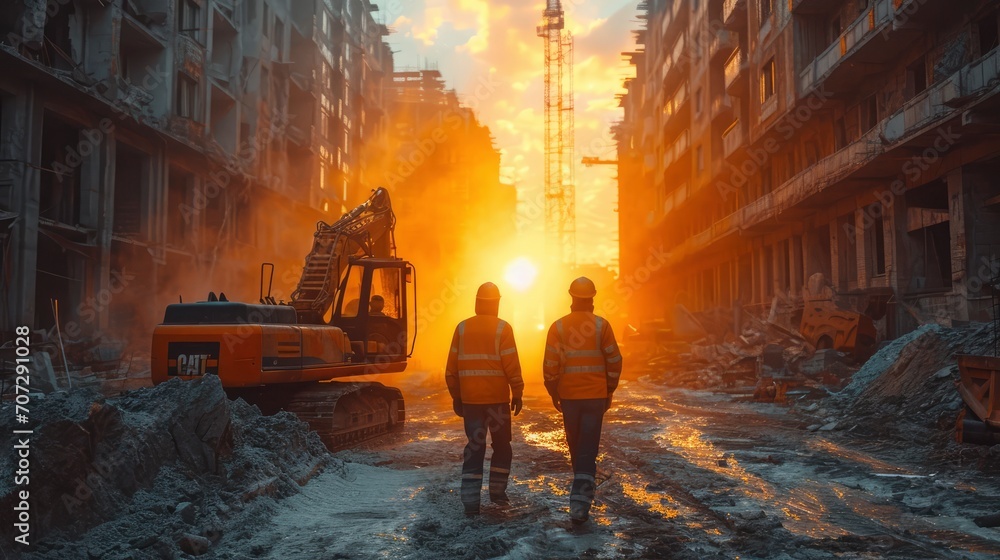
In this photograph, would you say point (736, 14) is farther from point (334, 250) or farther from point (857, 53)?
point (334, 250)

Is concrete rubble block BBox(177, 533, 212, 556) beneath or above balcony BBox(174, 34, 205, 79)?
beneath

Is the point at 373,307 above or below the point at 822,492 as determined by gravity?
above

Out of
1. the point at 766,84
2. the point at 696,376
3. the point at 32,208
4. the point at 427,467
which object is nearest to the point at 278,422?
the point at 427,467

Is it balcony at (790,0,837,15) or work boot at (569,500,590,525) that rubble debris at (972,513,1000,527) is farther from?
balcony at (790,0,837,15)

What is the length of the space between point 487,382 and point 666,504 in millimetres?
1894

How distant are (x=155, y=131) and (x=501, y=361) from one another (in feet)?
71.9

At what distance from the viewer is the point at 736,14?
1321 inches

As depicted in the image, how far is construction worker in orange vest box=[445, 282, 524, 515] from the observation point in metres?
6.56

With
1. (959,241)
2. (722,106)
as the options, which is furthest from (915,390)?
(722,106)

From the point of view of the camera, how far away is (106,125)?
22391mm

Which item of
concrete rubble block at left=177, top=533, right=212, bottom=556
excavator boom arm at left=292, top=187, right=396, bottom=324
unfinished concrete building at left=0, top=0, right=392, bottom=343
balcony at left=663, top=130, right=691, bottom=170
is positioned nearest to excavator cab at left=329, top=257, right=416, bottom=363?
excavator boom arm at left=292, top=187, right=396, bottom=324

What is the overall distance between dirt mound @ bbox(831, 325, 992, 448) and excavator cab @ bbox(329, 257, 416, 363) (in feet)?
24.2

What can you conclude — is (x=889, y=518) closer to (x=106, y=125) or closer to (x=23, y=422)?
(x=23, y=422)

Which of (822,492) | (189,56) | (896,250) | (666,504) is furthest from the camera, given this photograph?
(189,56)
